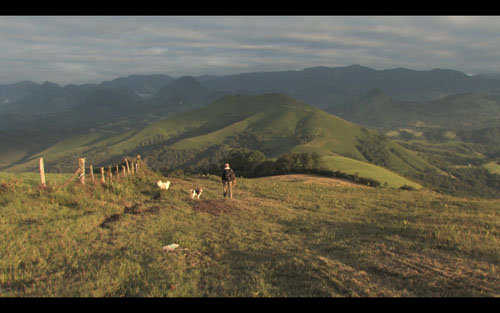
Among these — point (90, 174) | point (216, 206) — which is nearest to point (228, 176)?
point (216, 206)

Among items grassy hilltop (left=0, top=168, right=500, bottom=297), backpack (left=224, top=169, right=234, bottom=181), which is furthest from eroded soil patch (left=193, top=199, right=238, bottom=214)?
backpack (left=224, top=169, right=234, bottom=181)

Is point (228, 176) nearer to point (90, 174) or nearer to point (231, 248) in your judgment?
point (231, 248)

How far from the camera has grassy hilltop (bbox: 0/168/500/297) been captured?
819 cm

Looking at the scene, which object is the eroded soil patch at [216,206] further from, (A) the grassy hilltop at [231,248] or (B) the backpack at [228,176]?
(B) the backpack at [228,176]

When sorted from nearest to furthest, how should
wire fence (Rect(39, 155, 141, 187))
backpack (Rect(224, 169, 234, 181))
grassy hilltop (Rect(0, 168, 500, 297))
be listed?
grassy hilltop (Rect(0, 168, 500, 297)) < wire fence (Rect(39, 155, 141, 187)) < backpack (Rect(224, 169, 234, 181))

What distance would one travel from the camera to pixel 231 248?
1173cm

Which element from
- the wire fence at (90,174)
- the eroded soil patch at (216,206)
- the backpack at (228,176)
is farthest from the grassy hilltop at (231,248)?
the backpack at (228,176)

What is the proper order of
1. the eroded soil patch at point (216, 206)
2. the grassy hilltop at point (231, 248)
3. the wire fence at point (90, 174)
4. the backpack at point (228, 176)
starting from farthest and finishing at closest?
1. the backpack at point (228, 176)
2. the wire fence at point (90, 174)
3. the eroded soil patch at point (216, 206)
4. the grassy hilltop at point (231, 248)

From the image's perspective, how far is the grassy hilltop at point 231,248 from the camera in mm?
8188

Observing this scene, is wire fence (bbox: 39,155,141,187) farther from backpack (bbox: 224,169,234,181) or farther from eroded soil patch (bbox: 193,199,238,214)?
backpack (bbox: 224,169,234,181)

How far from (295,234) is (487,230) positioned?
9.21m

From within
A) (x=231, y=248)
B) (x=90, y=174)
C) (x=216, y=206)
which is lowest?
(x=216, y=206)

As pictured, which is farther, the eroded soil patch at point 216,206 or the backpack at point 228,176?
the backpack at point 228,176

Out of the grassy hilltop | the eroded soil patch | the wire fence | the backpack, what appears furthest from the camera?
the backpack
